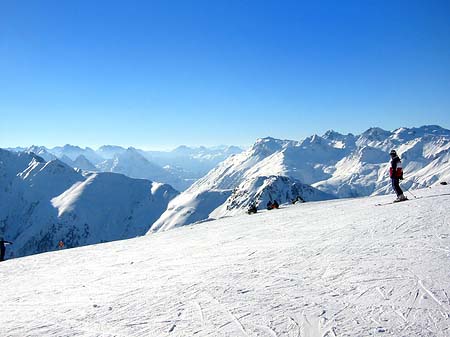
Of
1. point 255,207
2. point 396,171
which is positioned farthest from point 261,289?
point 255,207

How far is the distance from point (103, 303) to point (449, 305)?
686cm

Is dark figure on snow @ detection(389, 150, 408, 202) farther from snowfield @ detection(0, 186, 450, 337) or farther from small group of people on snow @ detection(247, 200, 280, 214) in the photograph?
small group of people on snow @ detection(247, 200, 280, 214)

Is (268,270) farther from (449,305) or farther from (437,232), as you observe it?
(437,232)

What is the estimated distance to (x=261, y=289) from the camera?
8.45 m

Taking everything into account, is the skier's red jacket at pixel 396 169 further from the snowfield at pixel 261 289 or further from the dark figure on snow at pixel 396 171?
the snowfield at pixel 261 289

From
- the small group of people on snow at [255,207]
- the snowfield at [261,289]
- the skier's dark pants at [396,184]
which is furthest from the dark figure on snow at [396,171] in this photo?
the small group of people on snow at [255,207]

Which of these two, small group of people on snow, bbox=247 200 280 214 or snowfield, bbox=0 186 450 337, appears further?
small group of people on snow, bbox=247 200 280 214

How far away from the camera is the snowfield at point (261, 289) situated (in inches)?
264

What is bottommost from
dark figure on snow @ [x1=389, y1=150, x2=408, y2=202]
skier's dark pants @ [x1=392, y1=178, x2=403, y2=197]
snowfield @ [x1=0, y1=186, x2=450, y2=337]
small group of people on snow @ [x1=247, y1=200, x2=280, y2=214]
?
small group of people on snow @ [x1=247, y1=200, x2=280, y2=214]

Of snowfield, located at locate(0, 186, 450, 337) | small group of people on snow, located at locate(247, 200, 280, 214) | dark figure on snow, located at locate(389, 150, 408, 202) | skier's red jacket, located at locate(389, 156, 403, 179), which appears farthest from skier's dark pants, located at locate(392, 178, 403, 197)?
small group of people on snow, located at locate(247, 200, 280, 214)

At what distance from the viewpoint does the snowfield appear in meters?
6.70

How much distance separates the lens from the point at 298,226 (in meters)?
16.7

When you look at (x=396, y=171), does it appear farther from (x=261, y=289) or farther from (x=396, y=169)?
(x=261, y=289)

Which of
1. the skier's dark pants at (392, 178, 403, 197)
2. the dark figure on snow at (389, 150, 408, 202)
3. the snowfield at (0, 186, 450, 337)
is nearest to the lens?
A: the snowfield at (0, 186, 450, 337)
